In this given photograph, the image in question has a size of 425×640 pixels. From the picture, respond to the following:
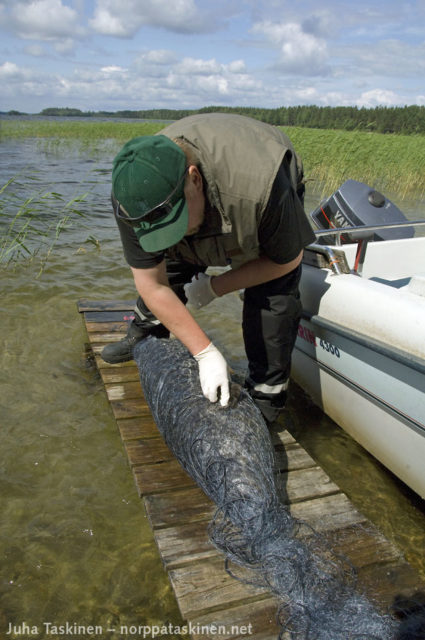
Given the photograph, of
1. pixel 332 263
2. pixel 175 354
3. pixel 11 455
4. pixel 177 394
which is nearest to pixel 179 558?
pixel 177 394

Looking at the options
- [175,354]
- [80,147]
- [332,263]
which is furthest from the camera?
[80,147]

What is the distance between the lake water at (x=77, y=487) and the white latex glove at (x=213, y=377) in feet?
2.88

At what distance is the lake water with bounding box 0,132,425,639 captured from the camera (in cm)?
203

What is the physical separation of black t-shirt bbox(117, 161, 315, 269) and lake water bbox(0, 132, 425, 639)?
1406 millimetres

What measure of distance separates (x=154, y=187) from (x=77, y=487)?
73.2 inches

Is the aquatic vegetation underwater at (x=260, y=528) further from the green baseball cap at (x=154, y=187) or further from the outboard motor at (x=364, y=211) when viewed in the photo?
the outboard motor at (x=364, y=211)

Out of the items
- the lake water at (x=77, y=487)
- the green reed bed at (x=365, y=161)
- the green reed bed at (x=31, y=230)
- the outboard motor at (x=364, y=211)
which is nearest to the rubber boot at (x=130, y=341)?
the lake water at (x=77, y=487)

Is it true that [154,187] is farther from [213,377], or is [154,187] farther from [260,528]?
[260,528]

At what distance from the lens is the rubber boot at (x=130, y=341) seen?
3.25 meters

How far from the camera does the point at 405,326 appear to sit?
2316 mm

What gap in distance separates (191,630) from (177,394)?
1018 millimetres

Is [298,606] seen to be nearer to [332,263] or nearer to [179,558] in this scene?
[179,558]

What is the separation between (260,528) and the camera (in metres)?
1.79

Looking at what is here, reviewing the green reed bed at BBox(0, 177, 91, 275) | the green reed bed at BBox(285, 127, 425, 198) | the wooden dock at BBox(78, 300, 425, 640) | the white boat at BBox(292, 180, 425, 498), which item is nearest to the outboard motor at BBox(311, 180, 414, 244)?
the white boat at BBox(292, 180, 425, 498)
